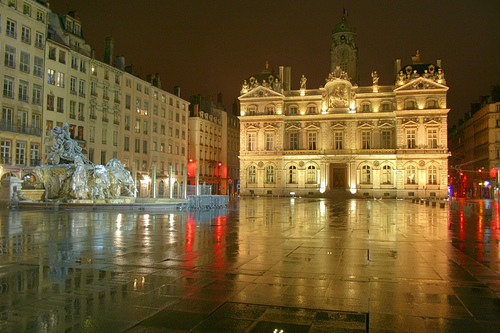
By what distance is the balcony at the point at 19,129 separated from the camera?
39.7 m

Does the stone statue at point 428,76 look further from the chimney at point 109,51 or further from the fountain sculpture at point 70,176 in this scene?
the fountain sculpture at point 70,176

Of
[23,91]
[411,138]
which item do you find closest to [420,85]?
[411,138]

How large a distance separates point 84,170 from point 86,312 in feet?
82.6

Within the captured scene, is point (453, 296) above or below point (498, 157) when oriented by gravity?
below

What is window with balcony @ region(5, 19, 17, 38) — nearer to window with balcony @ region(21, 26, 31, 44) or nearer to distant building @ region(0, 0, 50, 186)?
distant building @ region(0, 0, 50, 186)

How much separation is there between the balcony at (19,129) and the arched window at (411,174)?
2126 inches

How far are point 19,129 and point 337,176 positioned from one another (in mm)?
51101

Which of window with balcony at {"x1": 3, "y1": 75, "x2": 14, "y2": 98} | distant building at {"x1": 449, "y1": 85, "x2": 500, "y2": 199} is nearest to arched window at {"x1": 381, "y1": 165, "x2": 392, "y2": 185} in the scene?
distant building at {"x1": 449, "y1": 85, "x2": 500, "y2": 199}

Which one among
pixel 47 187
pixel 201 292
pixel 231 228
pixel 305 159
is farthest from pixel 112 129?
pixel 201 292

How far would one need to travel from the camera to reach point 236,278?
7855 mm

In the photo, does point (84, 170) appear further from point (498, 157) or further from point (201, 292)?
point (498, 157)

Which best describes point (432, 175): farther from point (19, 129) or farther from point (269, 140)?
point (19, 129)

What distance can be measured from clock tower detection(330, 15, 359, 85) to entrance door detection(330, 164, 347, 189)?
17.9 meters

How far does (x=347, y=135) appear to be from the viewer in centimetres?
7088
